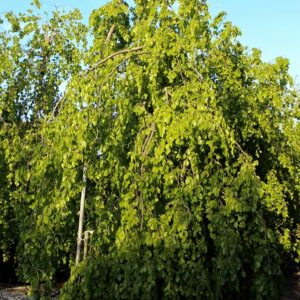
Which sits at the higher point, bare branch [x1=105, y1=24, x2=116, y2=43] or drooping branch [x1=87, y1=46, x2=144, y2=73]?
bare branch [x1=105, y1=24, x2=116, y2=43]

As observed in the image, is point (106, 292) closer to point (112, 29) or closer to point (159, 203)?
point (159, 203)

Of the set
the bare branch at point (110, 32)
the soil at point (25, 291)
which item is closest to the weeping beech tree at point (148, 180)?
the bare branch at point (110, 32)

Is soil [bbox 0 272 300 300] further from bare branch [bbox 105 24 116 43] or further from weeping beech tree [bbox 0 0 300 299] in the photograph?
bare branch [bbox 105 24 116 43]

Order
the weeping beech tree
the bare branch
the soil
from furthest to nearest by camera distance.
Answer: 1. the soil
2. the bare branch
3. the weeping beech tree

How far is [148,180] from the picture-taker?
3373 millimetres

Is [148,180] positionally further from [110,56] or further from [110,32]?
[110,32]

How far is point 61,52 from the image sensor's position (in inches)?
334

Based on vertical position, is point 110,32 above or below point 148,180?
above

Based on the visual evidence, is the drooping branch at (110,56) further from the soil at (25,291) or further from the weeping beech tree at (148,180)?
the soil at (25,291)

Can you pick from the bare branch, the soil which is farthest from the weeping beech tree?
the soil

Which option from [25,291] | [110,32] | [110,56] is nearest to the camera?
[110,56]

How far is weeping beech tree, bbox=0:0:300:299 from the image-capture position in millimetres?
3275

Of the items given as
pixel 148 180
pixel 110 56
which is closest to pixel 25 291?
pixel 148 180

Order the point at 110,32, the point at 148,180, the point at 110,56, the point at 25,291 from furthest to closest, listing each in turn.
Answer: the point at 25,291, the point at 110,32, the point at 110,56, the point at 148,180
